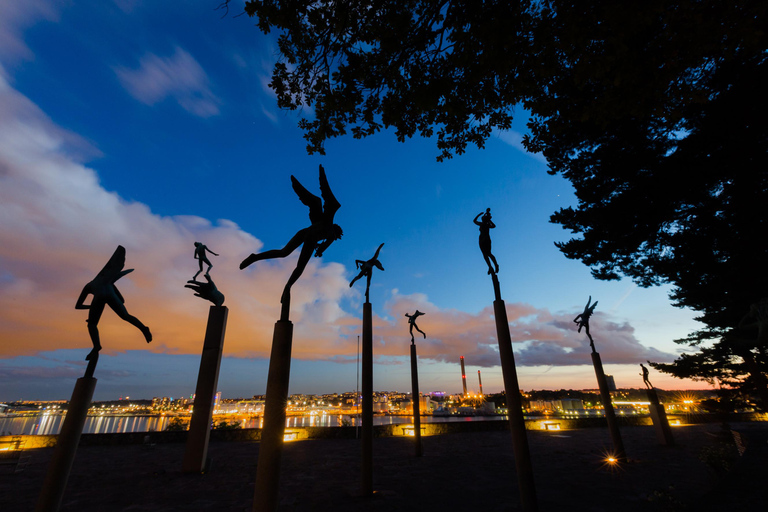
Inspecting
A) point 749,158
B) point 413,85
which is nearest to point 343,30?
point 413,85

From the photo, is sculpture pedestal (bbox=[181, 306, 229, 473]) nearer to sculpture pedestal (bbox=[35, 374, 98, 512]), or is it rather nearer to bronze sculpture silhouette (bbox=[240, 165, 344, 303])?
sculpture pedestal (bbox=[35, 374, 98, 512])

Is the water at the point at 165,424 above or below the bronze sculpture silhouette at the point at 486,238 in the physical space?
below

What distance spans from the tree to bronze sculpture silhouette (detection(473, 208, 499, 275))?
1845 mm

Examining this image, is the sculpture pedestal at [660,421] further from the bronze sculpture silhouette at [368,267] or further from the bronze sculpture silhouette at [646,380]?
the bronze sculpture silhouette at [368,267]

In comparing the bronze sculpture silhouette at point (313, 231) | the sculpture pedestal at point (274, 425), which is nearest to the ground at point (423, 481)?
the sculpture pedestal at point (274, 425)

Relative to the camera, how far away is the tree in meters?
4.89

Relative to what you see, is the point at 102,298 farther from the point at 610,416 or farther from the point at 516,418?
the point at 610,416

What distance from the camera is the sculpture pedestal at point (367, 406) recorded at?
7.39 metres

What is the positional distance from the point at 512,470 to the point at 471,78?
11.1 meters

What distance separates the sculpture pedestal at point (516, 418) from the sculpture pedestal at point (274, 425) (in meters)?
3.69

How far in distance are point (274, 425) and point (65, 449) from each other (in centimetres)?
489

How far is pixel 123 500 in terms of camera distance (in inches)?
280

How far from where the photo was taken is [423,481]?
8.77 m

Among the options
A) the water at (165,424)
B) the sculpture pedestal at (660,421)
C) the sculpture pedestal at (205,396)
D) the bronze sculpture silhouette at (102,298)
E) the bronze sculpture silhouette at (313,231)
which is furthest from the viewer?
the water at (165,424)
